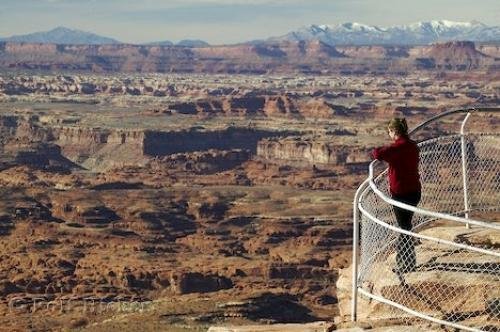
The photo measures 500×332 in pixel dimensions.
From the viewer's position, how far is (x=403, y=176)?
31.7 ft

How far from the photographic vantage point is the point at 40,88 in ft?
562

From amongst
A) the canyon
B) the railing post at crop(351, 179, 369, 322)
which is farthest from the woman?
the canyon

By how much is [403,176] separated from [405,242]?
0.71 m

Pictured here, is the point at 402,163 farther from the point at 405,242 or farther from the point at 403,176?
the point at 405,242

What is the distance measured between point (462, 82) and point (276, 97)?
78201 millimetres

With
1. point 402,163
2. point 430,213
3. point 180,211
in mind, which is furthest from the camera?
point 180,211

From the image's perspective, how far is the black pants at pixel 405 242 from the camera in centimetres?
A: 941

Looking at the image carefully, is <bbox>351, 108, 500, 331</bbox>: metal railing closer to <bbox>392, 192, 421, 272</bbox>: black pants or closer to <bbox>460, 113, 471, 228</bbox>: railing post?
<bbox>392, 192, 421, 272</bbox>: black pants

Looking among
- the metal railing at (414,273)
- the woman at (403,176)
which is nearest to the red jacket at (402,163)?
the woman at (403,176)

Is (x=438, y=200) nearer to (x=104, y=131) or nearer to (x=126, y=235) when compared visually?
(x=126, y=235)

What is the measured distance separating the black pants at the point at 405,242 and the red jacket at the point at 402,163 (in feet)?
0.30

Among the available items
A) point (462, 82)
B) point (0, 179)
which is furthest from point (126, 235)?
point (462, 82)

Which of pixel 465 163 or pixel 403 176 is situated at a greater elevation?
pixel 403 176

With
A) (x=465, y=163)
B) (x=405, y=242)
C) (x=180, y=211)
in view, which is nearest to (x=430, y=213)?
(x=405, y=242)
